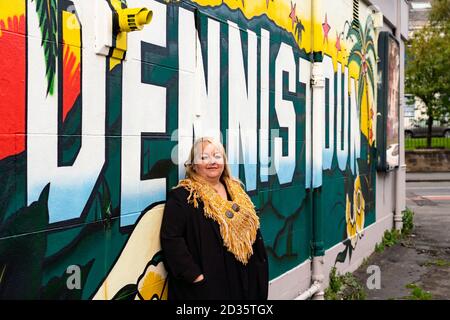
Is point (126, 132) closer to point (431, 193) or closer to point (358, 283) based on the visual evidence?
point (358, 283)

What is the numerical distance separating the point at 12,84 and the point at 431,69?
2524cm

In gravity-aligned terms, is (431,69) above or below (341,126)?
above

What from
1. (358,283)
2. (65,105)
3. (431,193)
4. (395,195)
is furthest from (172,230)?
(431,193)

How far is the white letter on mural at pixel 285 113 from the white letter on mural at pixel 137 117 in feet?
6.89

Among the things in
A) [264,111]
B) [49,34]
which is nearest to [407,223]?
[264,111]

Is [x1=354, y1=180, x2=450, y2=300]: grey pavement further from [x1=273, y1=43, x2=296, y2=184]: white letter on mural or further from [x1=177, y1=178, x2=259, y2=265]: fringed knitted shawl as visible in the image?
[x1=177, y1=178, x2=259, y2=265]: fringed knitted shawl

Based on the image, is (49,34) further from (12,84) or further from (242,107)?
(242,107)

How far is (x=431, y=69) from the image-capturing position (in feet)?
84.0

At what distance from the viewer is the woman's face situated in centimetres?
375

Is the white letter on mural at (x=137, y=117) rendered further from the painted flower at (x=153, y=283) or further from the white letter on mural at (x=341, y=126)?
the white letter on mural at (x=341, y=126)

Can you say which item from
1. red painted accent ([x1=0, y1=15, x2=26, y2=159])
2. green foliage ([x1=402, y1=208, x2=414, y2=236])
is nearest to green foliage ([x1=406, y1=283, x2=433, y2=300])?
green foliage ([x1=402, y1=208, x2=414, y2=236])

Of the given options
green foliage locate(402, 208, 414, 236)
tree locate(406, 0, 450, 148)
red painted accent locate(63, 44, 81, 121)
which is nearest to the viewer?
red painted accent locate(63, 44, 81, 121)

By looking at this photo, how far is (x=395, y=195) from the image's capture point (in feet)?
35.8

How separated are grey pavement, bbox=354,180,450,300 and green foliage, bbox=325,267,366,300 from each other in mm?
143
